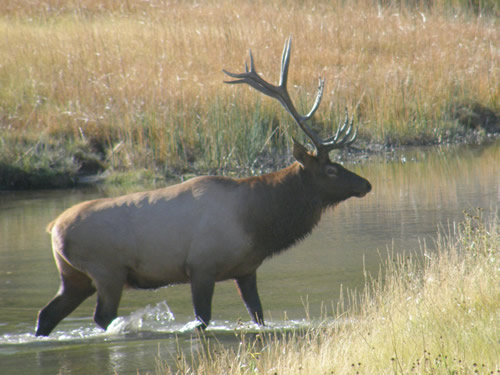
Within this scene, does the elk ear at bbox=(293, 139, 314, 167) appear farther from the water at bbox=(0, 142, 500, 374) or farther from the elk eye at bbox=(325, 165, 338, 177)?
the water at bbox=(0, 142, 500, 374)

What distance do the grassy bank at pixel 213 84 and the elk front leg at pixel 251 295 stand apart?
8190 mm

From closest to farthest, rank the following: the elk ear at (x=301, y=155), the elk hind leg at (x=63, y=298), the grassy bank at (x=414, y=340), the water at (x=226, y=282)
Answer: the grassy bank at (x=414, y=340) < the water at (x=226, y=282) < the elk hind leg at (x=63, y=298) < the elk ear at (x=301, y=155)

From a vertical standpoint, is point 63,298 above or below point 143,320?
above

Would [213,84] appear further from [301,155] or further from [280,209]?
[280,209]

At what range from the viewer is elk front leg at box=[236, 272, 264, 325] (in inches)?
300

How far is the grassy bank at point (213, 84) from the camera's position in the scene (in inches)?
667

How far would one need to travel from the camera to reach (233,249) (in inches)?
295

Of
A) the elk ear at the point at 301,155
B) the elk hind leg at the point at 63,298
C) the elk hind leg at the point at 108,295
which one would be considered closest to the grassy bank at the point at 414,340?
the elk hind leg at the point at 108,295

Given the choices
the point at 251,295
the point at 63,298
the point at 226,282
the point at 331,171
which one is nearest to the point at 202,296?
the point at 251,295

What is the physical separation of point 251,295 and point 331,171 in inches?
53.9

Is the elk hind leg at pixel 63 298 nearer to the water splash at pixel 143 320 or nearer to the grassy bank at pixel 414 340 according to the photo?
the water splash at pixel 143 320

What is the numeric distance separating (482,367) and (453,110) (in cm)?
1570

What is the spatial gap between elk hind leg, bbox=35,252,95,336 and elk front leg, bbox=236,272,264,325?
1372mm

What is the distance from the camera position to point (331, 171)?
8008 mm
